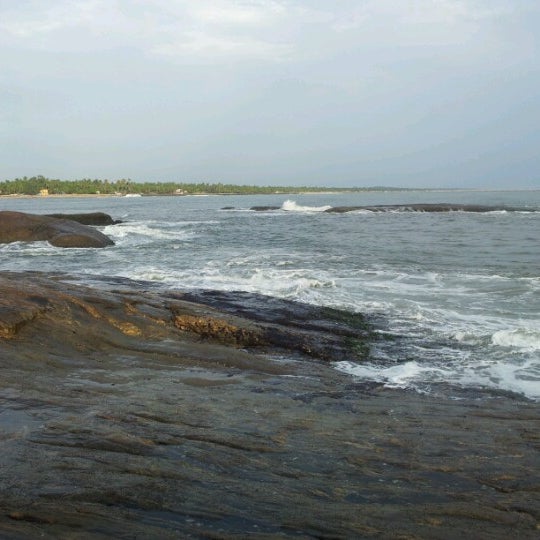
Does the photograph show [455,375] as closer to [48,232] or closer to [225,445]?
[225,445]

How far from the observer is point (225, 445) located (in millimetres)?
4719

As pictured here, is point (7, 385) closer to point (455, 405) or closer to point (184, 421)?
point (184, 421)

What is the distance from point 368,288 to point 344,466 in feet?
38.1

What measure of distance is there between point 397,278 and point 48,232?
61.6 ft

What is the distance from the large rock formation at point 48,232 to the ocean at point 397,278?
2.92 feet

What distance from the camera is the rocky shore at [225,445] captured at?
11.7ft

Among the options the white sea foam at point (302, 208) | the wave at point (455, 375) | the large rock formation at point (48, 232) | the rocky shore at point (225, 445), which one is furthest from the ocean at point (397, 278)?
the white sea foam at point (302, 208)

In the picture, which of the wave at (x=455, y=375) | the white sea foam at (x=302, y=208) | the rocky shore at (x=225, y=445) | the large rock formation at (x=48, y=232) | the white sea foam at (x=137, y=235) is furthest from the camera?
the white sea foam at (x=302, y=208)

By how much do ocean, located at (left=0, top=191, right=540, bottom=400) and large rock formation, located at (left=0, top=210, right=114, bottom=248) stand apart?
891 millimetres

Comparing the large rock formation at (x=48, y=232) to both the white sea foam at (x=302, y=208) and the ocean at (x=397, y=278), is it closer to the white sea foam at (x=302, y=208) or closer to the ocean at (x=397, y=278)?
the ocean at (x=397, y=278)

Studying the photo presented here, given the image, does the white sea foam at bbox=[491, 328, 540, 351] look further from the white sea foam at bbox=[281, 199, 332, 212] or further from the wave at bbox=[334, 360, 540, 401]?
the white sea foam at bbox=[281, 199, 332, 212]

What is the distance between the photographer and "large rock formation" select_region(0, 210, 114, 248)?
27.2 meters

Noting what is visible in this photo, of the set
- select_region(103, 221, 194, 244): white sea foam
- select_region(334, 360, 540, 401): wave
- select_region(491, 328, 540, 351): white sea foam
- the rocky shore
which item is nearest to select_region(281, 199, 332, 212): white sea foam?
select_region(103, 221, 194, 244): white sea foam

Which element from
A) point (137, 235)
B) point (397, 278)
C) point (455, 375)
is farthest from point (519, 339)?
point (137, 235)
